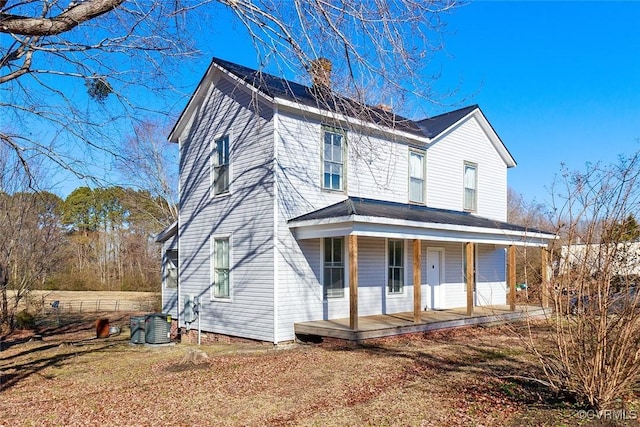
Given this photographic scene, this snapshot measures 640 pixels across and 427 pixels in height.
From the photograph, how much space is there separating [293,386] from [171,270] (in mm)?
9741

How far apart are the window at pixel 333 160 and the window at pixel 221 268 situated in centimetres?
306

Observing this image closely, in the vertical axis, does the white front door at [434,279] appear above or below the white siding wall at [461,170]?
below

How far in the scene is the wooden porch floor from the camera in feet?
34.4

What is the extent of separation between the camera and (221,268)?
1310cm

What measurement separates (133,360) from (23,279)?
9.32 metres

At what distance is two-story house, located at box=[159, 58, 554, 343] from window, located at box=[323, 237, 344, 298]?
3 centimetres

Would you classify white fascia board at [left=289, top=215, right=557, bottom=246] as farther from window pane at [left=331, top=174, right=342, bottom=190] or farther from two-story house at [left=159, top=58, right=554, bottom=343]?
window pane at [left=331, top=174, right=342, bottom=190]

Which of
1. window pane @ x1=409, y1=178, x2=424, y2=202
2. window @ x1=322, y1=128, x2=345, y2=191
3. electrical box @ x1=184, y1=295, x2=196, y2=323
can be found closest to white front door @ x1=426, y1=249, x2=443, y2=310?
window pane @ x1=409, y1=178, x2=424, y2=202

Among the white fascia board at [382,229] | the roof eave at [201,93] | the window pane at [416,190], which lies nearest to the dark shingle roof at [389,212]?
the white fascia board at [382,229]

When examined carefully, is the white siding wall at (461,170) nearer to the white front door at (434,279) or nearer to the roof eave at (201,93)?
the white front door at (434,279)

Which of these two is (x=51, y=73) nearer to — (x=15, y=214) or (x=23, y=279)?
(x=15, y=214)

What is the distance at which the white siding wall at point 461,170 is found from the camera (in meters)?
15.4

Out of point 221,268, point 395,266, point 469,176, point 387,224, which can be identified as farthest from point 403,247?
point 221,268

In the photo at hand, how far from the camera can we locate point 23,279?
1734 cm
